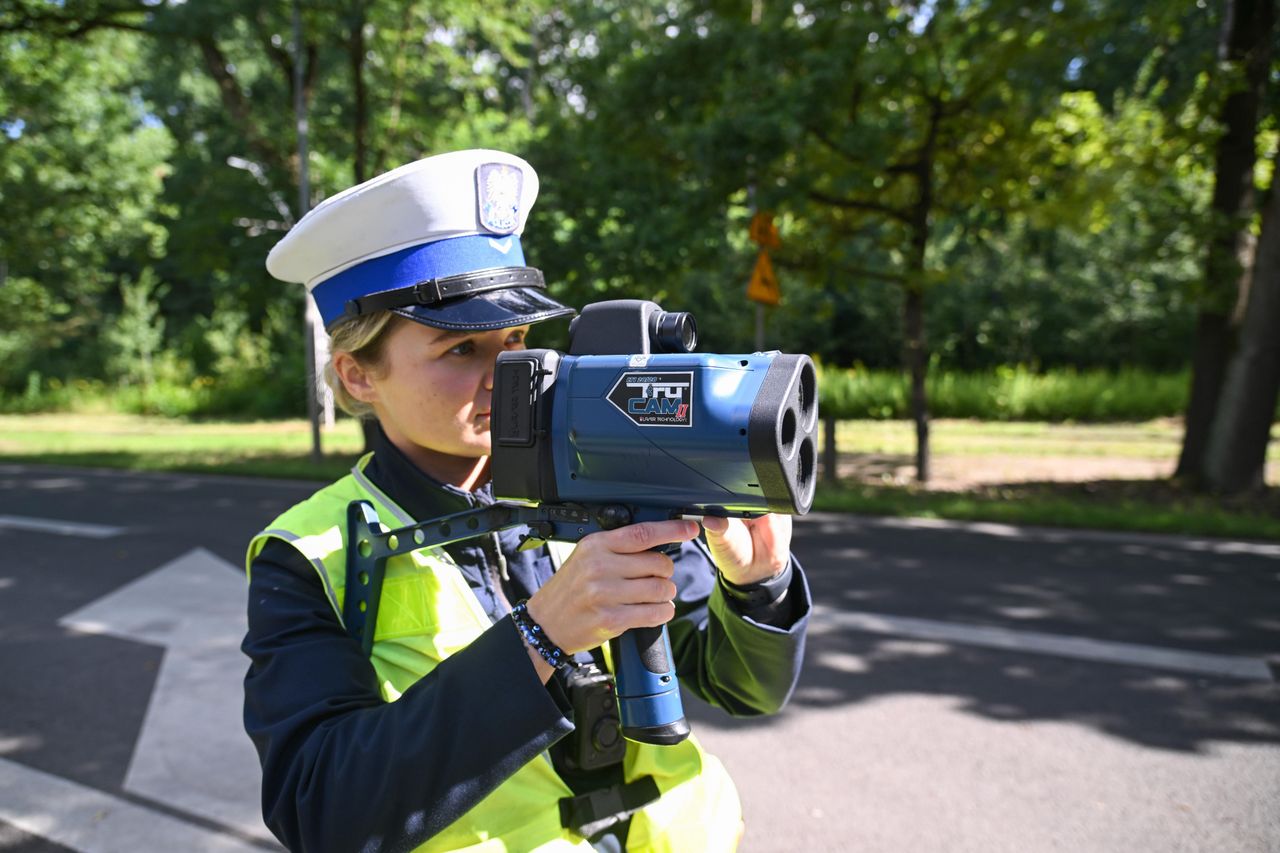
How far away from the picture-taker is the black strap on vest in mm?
1320

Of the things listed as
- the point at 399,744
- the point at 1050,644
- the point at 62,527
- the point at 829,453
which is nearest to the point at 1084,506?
the point at 829,453

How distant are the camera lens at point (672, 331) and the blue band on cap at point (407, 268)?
32 cm

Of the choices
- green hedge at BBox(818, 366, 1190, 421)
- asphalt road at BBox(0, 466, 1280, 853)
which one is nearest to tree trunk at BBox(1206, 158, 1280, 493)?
asphalt road at BBox(0, 466, 1280, 853)

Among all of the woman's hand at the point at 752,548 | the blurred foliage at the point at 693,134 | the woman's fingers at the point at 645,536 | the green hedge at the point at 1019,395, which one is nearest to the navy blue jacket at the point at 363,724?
the woman's fingers at the point at 645,536

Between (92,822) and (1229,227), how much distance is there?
9853 mm

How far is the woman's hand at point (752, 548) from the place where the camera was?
1275 millimetres

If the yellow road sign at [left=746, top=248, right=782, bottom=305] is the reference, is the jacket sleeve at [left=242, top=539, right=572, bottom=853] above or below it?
below

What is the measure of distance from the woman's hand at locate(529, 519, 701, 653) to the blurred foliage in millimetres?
2921

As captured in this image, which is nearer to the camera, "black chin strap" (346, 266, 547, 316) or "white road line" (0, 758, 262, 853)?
"black chin strap" (346, 266, 547, 316)

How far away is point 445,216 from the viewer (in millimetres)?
Answer: 1336

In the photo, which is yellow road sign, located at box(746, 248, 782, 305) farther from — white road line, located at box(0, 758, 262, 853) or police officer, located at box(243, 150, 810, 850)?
police officer, located at box(243, 150, 810, 850)

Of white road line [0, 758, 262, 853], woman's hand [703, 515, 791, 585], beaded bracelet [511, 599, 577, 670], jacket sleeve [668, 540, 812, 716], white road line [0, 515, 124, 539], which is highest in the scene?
woman's hand [703, 515, 791, 585]

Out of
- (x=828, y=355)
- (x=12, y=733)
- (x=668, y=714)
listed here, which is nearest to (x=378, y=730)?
(x=668, y=714)

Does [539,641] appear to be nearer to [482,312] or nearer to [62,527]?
[482,312]
